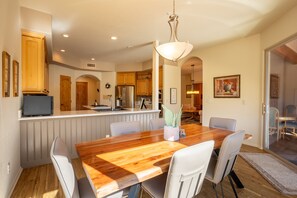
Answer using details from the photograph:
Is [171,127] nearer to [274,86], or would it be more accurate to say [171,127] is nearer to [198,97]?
[274,86]

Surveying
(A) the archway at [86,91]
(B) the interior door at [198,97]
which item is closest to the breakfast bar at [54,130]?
(A) the archway at [86,91]

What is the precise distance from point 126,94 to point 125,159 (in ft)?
19.0

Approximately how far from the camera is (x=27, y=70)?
285 centimetres

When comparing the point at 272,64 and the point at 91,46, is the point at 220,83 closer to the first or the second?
the point at 272,64

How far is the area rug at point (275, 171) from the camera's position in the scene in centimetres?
220

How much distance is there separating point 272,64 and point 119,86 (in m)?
5.39

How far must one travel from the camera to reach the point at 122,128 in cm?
227

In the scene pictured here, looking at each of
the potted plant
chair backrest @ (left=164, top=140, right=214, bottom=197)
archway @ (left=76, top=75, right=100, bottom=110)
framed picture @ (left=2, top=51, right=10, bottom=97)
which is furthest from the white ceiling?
archway @ (left=76, top=75, right=100, bottom=110)

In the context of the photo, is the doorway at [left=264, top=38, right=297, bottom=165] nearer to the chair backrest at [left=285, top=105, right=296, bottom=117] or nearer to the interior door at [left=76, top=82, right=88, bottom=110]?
the chair backrest at [left=285, top=105, right=296, bottom=117]

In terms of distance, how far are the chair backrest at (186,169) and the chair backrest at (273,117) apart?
3.21 m

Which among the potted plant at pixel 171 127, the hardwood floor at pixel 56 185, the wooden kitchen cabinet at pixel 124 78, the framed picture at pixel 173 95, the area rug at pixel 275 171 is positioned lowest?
the hardwood floor at pixel 56 185

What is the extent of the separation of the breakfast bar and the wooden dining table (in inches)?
62.2

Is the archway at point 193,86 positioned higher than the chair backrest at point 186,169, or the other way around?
the archway at point 193,86

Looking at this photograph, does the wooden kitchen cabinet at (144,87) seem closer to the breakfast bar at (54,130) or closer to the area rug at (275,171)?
the breakfast bar at (54,130)
